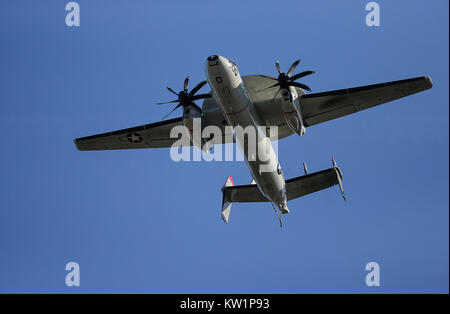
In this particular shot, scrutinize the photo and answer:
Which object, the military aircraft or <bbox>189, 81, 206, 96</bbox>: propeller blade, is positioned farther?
<bbox>189, 81, 206, 96</bbox>: propeller blade

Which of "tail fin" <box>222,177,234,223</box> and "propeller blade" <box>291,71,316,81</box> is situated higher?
"propeller blade" <box>291,71,316,81</box>

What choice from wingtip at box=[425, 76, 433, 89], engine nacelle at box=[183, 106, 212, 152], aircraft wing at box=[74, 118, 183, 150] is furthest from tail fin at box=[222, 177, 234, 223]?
wingtip at box=[425, 76, 433, 89]

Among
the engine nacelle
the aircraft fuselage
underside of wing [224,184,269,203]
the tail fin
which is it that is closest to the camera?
the aircraft fuselage

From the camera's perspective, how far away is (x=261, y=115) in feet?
104

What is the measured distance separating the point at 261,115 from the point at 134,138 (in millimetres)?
8481

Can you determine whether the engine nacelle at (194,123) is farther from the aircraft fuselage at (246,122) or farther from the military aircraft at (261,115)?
the aircraft fuselage at (246,122)

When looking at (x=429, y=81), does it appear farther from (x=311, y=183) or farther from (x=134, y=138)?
(x=134, y=138)

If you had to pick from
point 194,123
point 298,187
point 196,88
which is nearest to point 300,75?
point 196,88

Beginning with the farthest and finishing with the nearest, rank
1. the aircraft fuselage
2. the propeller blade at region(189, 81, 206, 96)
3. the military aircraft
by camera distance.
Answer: the propeller blade at region(189, 81, 206, 96)
the military aircraft
the aircraft fuselage

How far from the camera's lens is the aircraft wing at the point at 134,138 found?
33938mm

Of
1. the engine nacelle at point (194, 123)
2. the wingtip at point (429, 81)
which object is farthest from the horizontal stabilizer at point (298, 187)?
the wingtip at point (429, 81)

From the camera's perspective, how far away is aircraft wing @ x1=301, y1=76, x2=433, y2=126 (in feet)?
96.5

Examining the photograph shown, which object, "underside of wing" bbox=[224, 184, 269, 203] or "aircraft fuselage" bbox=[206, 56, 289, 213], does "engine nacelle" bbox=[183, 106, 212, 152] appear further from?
"underside of wing" bbox=[224, 184, 269, 203]

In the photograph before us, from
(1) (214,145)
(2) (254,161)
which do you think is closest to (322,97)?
(2) (254,161)
